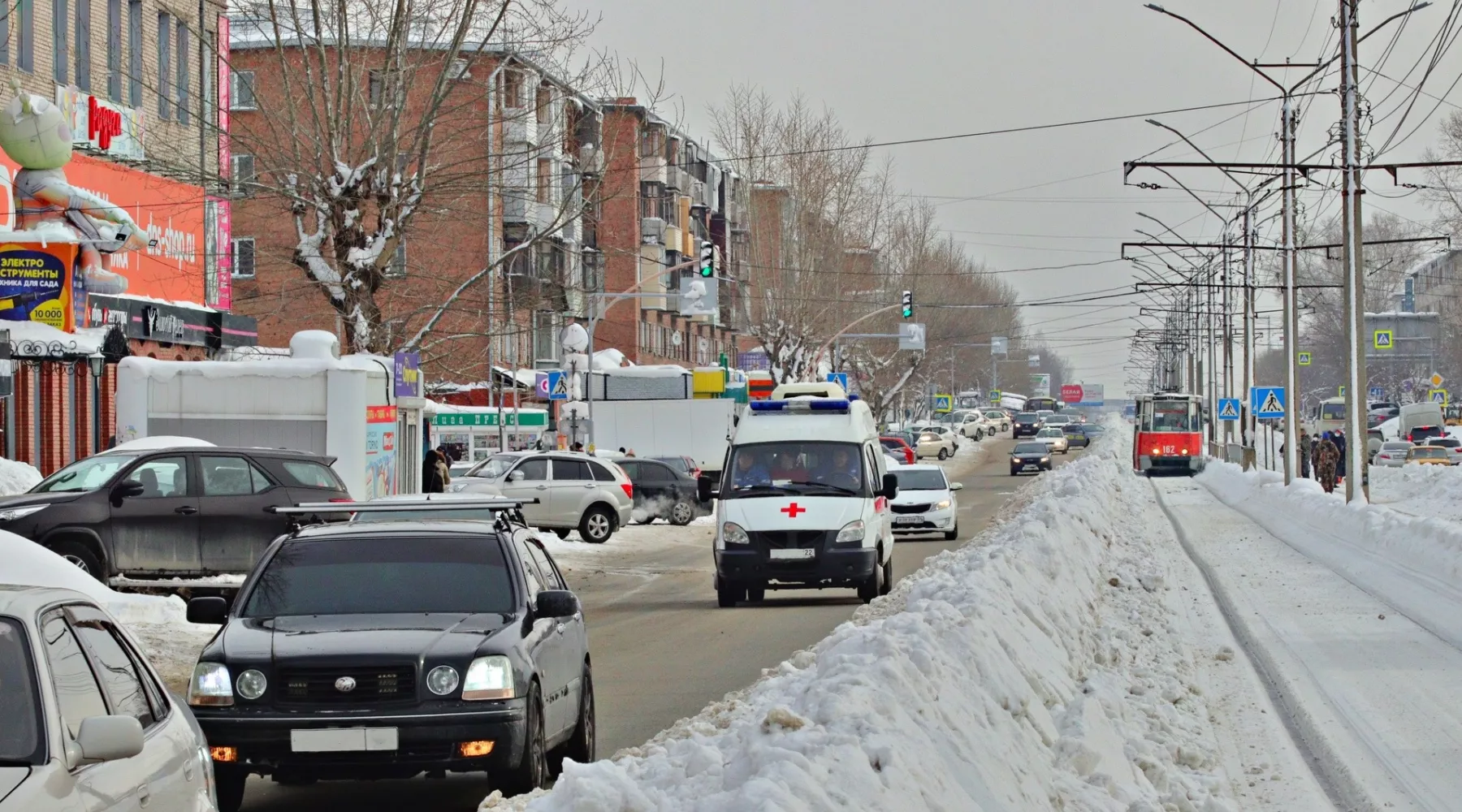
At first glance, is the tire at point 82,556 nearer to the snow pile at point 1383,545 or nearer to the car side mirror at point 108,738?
the snow pile at point 1383,545

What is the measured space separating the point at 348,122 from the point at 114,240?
7.93 metres

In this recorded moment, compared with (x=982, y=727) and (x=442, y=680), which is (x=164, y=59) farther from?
(x=982, y=727)

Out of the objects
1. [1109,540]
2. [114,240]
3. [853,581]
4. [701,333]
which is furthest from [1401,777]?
[701,333]

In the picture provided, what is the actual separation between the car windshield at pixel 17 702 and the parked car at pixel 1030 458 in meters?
69.5

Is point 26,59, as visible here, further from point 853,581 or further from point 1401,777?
point 1401,777

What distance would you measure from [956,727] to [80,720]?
157 inches

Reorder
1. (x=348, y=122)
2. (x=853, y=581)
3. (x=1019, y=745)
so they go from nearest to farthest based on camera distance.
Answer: (x=1019, y=745) → (x=853, y=581) → (x=348, y=122)

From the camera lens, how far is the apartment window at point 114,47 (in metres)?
37.1

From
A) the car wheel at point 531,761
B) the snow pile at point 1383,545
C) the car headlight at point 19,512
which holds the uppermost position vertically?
the car headlight at point 19,512

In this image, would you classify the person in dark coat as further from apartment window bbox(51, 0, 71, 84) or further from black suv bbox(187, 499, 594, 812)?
black suv bbox(187, 499, 594, 812)

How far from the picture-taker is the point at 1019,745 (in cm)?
855

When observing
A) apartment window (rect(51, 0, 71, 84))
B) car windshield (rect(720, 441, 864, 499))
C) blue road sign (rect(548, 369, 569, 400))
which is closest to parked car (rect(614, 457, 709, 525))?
blue road sign (rect(548, 369, 569, 400))

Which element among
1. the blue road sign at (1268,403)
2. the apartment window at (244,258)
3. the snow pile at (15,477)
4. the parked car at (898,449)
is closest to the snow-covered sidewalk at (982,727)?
the snow pile at (15,477)

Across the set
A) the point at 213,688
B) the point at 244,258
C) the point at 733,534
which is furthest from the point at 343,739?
the point at 244,258
